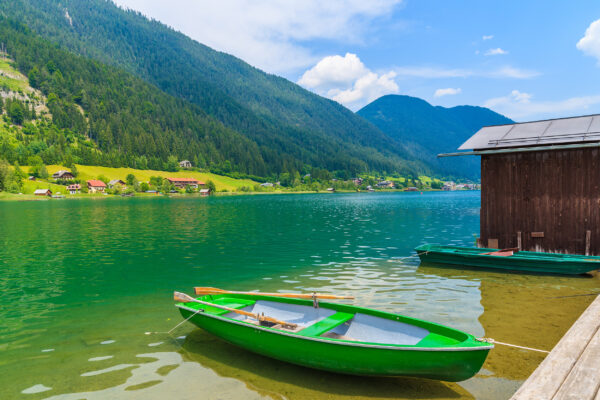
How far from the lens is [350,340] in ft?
28.6

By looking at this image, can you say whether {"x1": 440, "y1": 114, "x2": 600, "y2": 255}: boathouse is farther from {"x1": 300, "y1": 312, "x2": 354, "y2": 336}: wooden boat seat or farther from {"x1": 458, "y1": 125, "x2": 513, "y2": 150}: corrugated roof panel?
{"x1": 300, "y1": 312, "x2": 354, "y2": 336}: wooden boat seat

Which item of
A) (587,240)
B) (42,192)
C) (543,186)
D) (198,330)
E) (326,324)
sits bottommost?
(198,330)

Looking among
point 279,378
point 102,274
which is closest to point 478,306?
point 279,378

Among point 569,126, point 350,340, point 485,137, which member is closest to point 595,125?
point 569,126

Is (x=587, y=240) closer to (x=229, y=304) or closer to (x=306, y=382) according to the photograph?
(x=306, y=382)

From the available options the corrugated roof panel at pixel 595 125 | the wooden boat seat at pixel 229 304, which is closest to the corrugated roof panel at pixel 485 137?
the corrugated roof panel at pixel 595 125

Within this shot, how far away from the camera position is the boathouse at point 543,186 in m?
20.8

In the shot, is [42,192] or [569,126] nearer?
[569,126]

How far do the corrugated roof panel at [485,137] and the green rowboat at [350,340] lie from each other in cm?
1653

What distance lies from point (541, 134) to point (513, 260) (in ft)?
27.6

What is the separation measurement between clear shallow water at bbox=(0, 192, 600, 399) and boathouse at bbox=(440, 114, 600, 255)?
3.22 meters

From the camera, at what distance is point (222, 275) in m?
23.1

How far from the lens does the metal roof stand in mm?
21141

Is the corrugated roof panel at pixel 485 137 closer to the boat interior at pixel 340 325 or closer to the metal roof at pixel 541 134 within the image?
the metal roof at pixel 541 134
